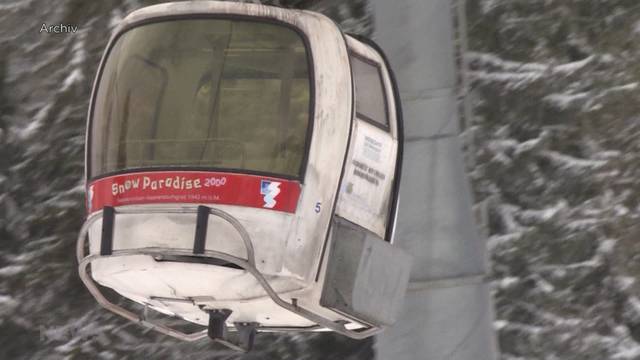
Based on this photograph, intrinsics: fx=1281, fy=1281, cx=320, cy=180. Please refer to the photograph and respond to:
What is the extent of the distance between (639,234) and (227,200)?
11.6 ft

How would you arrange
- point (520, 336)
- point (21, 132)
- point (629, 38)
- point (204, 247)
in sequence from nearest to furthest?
point (204, 247)
point (520, 336)
point (629, 38)
point (21, 132)

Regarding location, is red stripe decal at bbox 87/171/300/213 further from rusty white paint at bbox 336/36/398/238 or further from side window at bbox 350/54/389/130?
side window at bbox 350/54/389/130

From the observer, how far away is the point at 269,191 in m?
5.67

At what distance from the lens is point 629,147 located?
8.43m

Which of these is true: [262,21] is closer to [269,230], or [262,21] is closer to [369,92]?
[369,92]

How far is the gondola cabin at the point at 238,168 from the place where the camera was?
566 centimetres

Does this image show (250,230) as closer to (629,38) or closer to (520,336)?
(520,336)

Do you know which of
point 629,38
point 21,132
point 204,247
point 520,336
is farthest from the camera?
point 21,132

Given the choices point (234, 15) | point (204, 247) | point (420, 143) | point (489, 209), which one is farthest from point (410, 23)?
point (204, 247)

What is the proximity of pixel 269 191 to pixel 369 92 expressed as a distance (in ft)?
3.07

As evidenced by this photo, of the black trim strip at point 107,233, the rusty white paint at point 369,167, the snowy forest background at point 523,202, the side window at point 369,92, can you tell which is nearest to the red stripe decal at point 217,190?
the black trim strip at point 107,233

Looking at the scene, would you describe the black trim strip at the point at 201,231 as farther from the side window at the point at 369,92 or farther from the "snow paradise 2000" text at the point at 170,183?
the side window at the point at 369,92

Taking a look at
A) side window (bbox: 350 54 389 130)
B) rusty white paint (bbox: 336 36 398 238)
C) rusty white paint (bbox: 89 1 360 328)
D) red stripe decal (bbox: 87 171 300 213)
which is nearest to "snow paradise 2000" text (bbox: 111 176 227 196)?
red stripe decal (bbox: 87 171 300 213)

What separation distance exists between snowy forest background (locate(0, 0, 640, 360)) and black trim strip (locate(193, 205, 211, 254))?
3.07 metres
